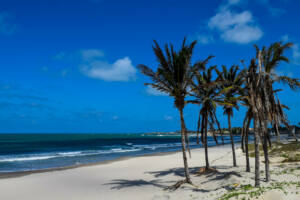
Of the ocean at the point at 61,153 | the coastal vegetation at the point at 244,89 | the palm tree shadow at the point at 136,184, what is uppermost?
the coastal vegetation at the point at 244,89

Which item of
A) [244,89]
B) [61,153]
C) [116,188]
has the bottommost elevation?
[61,153]

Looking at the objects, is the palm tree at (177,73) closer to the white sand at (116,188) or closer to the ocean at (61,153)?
the white sand at (116,188)

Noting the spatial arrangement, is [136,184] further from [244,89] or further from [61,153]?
[61,153]

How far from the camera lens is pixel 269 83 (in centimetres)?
1143

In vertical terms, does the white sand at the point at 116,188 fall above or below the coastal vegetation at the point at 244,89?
below

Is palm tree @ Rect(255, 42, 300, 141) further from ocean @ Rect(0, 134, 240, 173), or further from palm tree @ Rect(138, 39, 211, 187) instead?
ocean @ Rect(0, 134, 240, 173)

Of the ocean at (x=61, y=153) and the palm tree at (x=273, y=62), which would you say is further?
the ocean at (x=61, y=153)

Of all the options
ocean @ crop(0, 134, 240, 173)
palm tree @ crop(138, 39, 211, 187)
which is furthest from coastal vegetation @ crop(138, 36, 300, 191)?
ocean @ crop(0, 134, 240, 173)

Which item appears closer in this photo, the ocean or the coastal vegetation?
the coastal vegetation

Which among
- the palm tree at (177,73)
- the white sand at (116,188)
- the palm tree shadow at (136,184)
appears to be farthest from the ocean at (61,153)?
the palm tree at (177,73)

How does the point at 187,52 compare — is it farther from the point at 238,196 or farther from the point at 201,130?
the point at 238,196

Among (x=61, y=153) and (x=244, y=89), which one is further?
(x=61, y=153)

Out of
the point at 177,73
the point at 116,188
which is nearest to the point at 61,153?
the point at 116,188

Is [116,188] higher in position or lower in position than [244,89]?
lower
